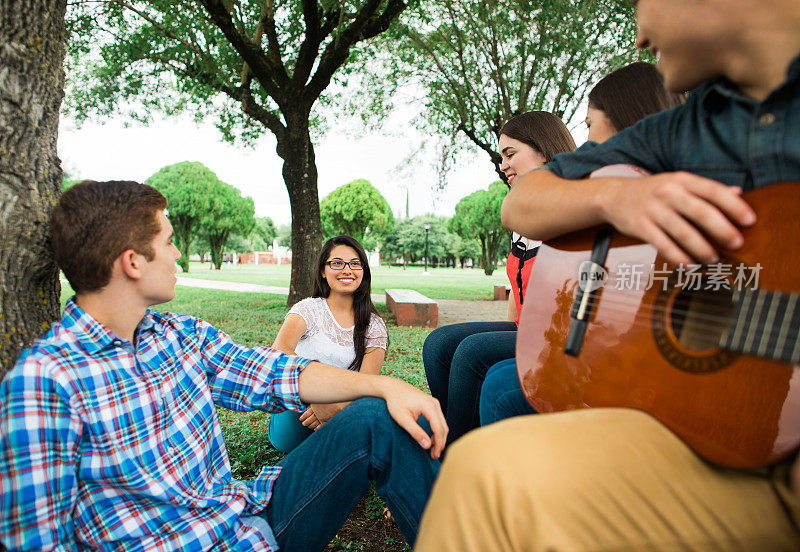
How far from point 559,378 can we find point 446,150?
46.7 feet

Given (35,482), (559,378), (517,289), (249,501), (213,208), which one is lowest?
(249,501)

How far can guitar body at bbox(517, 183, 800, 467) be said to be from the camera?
92 cm

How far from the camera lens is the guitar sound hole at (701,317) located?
1.02 metres

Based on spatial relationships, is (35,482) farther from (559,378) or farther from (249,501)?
(559,378)

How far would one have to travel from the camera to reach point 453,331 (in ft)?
8.98

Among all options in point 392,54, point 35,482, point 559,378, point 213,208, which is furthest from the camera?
point 213,208

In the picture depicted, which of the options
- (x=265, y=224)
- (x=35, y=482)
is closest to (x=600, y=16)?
(x=35, y=482)

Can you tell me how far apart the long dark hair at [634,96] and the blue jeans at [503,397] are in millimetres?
1102

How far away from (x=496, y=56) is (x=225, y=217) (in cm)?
2976

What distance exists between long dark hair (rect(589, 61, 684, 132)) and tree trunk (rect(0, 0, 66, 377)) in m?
2.23

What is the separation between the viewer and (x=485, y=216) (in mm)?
43344

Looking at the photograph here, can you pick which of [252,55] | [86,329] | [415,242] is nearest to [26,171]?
[86,329]

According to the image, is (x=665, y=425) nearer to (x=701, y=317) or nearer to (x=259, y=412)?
(x=701, y=317)

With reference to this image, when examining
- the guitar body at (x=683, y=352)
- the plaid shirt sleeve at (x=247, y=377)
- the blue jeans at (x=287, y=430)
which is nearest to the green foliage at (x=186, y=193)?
the blue jeans at (x=287, y=430)
